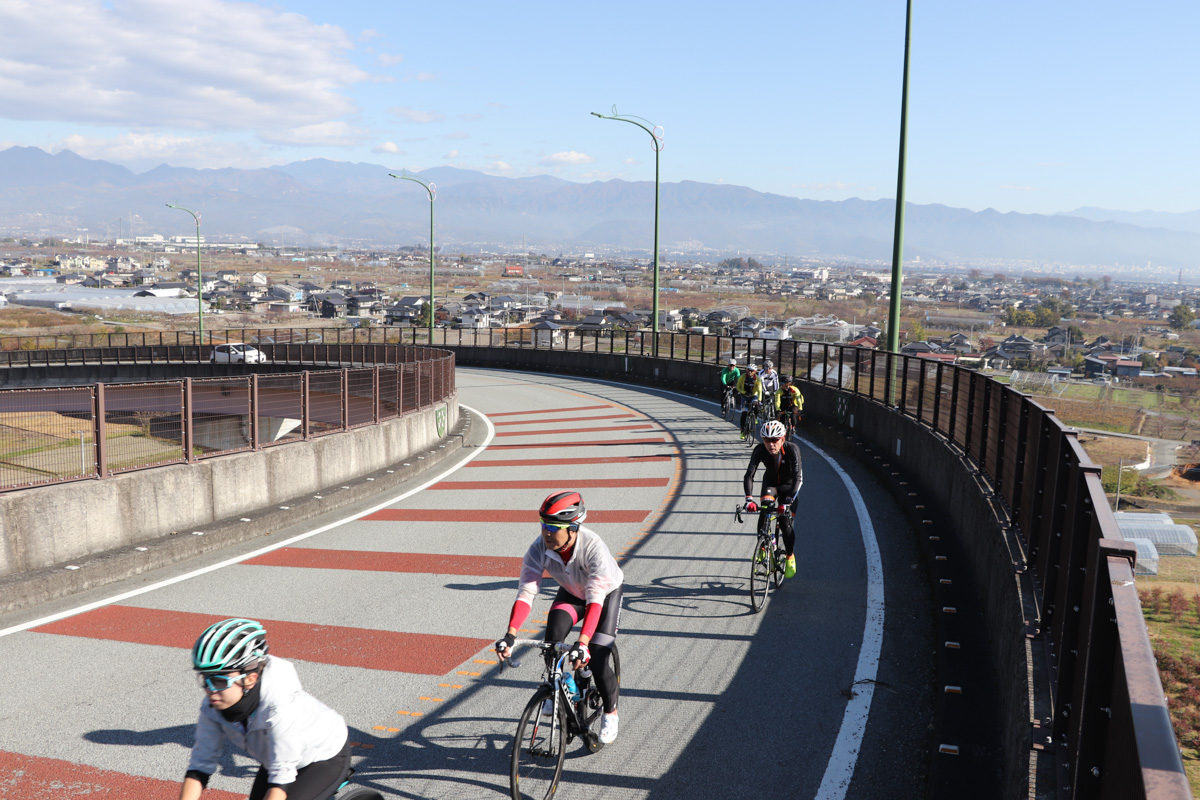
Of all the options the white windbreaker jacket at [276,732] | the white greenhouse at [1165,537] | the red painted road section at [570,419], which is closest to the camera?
the white windbreaker jacket at [276,732]

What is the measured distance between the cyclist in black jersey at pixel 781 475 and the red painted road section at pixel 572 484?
240 inches

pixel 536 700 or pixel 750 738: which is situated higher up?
pixel 536 700

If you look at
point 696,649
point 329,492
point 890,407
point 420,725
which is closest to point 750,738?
point 696,649

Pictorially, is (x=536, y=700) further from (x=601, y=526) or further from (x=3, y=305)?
(x=3, y=305)

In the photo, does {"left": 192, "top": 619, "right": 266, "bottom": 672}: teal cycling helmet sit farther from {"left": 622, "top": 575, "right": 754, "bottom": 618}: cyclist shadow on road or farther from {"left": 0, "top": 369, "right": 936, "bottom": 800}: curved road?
{"left": 622, "top": 575, "right": 754, "bottom": 618}: cyclist shadow on road

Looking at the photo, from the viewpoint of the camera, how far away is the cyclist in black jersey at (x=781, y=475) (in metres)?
9.68

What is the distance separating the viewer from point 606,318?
376 ft

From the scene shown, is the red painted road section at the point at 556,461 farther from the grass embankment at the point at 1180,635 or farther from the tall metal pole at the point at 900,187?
the grass embankment at the point at 1180,635

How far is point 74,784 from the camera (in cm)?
571

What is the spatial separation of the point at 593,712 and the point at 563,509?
1577mm

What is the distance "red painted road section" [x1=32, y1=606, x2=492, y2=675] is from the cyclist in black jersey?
10.8 feet

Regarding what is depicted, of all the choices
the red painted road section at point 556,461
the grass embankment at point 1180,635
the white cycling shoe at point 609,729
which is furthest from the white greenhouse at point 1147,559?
the white cycling shoe at point 609,729

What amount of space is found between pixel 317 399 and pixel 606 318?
100248 millimetres

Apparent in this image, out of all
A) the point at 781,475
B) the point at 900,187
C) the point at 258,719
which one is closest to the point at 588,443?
the point at 900,187
